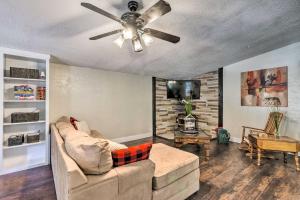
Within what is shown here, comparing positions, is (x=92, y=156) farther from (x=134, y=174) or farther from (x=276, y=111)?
(x=276, y=111)

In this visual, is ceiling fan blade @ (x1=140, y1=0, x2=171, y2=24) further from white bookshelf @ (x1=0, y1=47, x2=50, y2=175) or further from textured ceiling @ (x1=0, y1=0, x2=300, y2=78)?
white bookshelf @ (x1=0, y1=47, x2=50, y2=175)

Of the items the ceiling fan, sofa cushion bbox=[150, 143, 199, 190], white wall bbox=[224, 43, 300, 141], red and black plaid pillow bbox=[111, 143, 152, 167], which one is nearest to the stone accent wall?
white wall bbox=[224, 43, 300, 141]

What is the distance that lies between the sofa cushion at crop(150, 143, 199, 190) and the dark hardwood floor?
0.45 meters

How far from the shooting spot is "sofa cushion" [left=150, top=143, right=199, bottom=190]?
5.69ft

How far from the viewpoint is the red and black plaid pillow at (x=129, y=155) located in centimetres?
157

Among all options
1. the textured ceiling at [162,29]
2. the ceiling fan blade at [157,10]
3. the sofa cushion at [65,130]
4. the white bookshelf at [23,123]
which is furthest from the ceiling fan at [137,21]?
the white bookshelf at [23,123]

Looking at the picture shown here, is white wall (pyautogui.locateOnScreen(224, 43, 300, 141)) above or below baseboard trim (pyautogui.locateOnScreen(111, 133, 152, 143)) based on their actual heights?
above

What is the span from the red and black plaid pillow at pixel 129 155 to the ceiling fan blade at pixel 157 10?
1376 millimetres

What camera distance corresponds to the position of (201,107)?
5539 millimetres

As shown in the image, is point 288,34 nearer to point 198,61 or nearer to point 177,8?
point 198,61

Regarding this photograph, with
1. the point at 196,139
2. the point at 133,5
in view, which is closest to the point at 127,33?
the point at 133,5

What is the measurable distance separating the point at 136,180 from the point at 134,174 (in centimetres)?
7

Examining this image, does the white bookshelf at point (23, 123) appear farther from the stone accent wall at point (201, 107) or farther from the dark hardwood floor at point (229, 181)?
the stone accent wall at point (201, 107)

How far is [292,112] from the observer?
12.1ft
